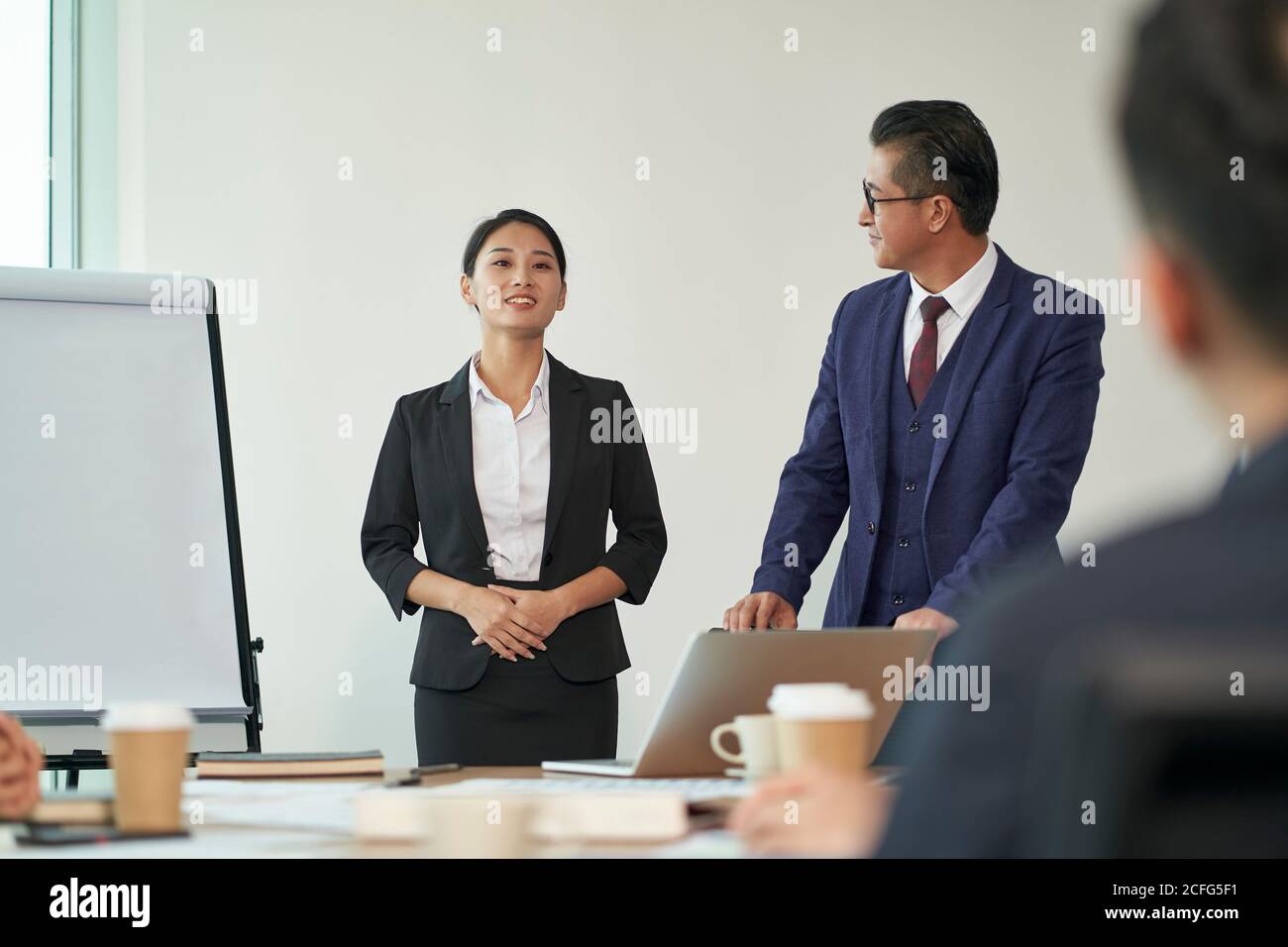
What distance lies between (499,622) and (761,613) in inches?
27.5

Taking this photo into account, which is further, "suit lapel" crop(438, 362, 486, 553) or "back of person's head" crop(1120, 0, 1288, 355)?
"suit lapel" crop(438, 362, 486, 553)

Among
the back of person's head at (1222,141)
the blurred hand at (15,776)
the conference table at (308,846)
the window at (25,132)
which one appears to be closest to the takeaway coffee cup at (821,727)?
the conference table at (308,846)

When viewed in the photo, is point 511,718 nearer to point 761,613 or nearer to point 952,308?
point 761,613

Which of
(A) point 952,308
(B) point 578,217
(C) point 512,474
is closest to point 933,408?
(A) point 952,308

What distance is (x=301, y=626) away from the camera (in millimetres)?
4227

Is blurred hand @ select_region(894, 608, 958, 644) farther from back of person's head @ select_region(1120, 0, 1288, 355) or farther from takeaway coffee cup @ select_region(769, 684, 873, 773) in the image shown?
back of person's head @ select_region(1120, 0, 1288, 355)

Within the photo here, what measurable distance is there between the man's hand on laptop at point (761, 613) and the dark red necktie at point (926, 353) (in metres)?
0.58

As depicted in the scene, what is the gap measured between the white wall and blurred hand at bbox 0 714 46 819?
9.28ft

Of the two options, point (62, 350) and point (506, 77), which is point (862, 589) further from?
point (506, 77)

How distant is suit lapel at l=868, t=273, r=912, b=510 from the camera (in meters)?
2.85

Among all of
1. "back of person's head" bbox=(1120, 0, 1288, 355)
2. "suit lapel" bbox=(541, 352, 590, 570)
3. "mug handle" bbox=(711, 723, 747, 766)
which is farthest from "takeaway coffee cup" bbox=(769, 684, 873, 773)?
"suit lapel" bbox=(541, 352, 590, 570)

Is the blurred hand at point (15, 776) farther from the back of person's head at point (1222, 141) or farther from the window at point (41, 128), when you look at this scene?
the window at point (41, 128)

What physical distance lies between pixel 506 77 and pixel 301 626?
1.84m

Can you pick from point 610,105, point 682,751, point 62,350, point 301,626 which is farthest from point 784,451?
point 682,751
